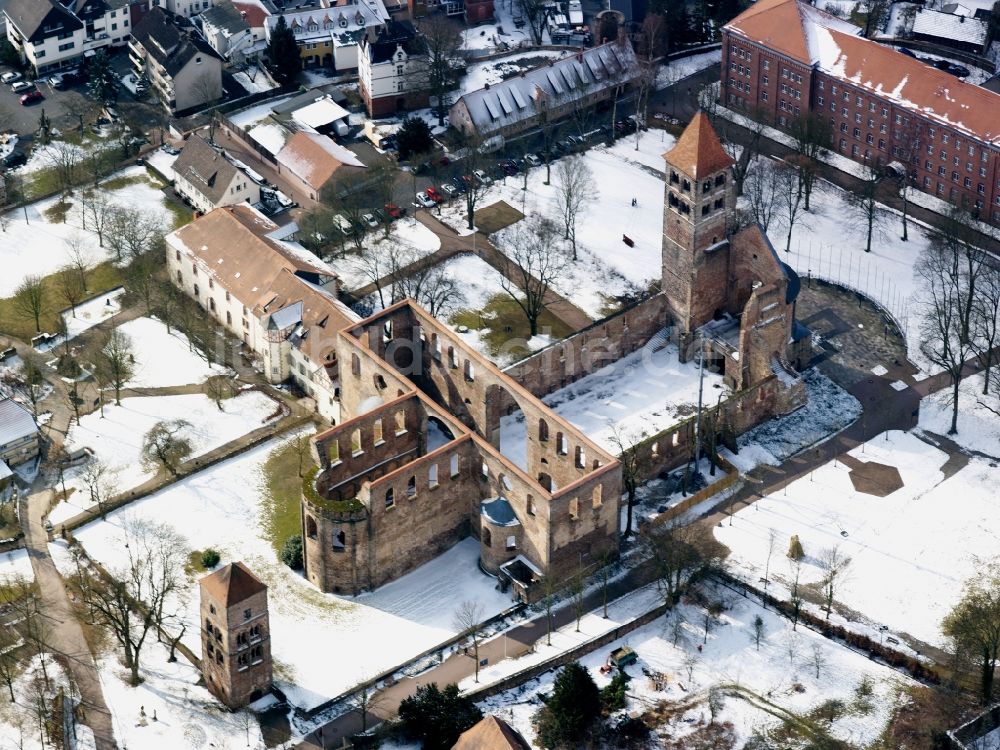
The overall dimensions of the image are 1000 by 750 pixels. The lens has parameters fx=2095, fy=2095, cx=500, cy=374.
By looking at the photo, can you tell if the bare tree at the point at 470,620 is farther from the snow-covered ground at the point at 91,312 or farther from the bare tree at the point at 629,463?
the snow-covered ground at the point at 91,312

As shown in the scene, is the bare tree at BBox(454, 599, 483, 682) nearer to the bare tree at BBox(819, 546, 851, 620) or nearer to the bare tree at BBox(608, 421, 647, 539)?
→ the bare tree at BBox(608, 421, 647, 539)

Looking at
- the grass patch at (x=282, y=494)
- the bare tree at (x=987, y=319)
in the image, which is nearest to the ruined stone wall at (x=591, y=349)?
the grass patch at (x=282, y=494)

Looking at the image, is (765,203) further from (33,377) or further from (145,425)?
(33,377)

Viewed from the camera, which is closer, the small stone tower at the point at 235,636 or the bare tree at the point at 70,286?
the small stone tower at the point at 235,636

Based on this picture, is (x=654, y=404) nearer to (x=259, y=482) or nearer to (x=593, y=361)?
(x=593, y=361)

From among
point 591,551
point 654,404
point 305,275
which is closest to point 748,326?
point 654,404
